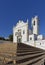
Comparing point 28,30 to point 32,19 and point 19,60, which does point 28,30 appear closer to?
point 32,19

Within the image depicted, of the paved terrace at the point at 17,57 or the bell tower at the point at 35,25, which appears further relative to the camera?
the bell tower at the point at 35,25


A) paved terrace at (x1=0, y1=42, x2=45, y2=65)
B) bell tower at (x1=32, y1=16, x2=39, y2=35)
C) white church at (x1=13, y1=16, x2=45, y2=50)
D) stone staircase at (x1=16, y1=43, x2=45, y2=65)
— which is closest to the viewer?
paved terrace at (x1=0, y1=42, x2=45, y2=65)

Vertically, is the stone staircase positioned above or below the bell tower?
below

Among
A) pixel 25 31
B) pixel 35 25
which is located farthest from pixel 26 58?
pixel 35 25

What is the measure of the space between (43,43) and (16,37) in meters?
8.03

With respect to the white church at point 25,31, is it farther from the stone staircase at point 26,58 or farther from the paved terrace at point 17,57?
the paved terrace at point 17,57

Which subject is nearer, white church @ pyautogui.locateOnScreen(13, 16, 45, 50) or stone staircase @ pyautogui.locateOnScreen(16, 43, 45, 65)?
stone staircase @ pyautogui.locateOnScreen(16, 43, 45, 65)

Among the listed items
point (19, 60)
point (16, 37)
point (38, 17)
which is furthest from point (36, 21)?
point (19, 60)

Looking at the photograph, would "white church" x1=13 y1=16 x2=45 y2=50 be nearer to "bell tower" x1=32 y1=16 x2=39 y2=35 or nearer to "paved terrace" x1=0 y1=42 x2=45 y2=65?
"bell tower" x1=32 y1=16 x2=39 y2=35

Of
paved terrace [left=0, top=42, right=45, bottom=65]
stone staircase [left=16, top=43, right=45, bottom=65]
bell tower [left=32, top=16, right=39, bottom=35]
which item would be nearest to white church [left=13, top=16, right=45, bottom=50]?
bell tower [left=32, top=16, right=39, bottom=35]

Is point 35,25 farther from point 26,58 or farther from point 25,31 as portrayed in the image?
point 26,58

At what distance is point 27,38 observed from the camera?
21.2 metres

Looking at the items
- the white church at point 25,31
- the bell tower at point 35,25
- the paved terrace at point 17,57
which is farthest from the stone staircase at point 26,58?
the bell tower at point 35,25

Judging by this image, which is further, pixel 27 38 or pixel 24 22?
pixel 24 22
